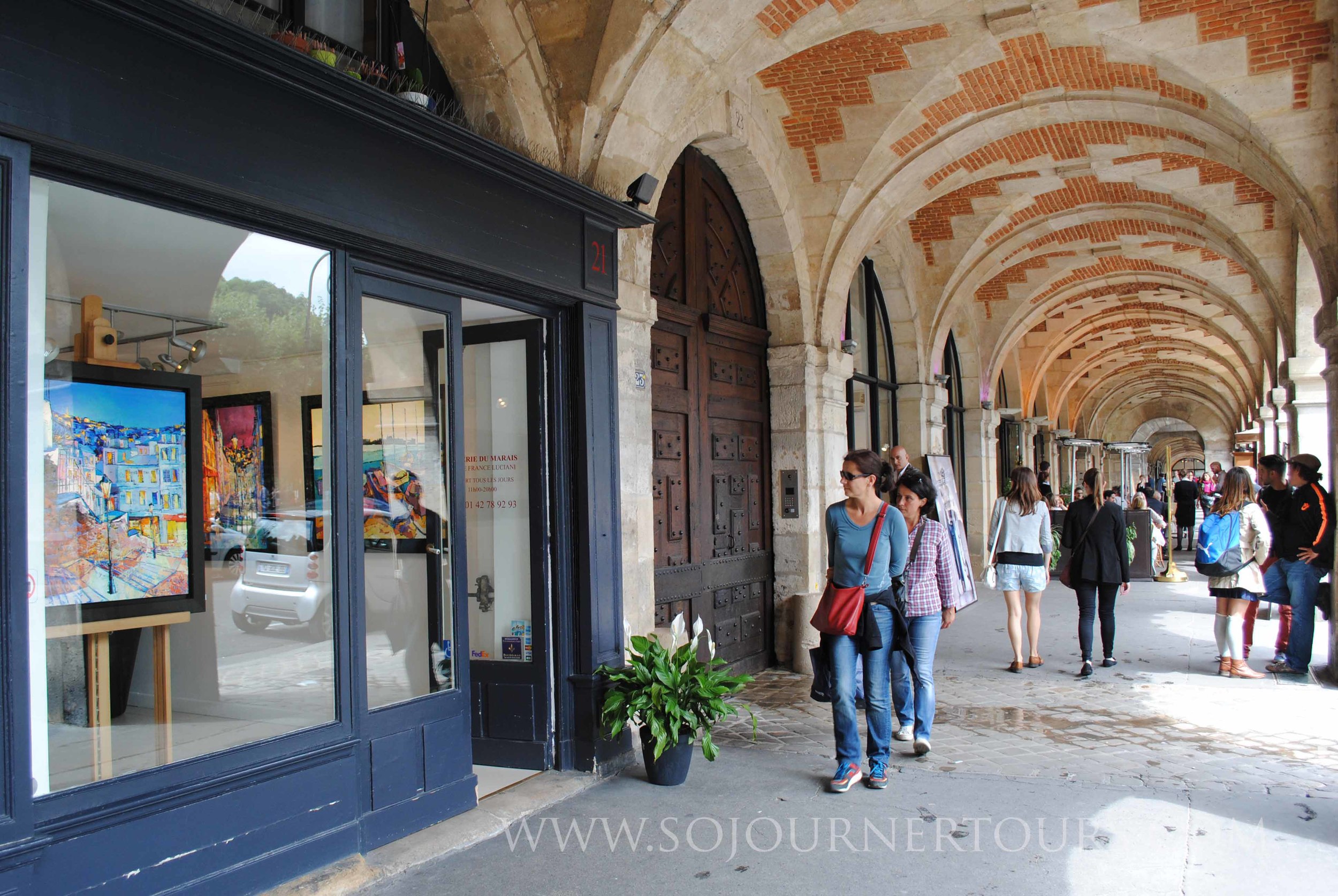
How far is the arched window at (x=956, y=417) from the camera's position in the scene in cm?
1370

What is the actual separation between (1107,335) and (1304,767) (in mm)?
18398

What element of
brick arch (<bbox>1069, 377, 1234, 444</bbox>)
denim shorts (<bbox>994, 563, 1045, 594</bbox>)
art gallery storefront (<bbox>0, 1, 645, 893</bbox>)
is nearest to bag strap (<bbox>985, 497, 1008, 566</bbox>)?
denim shorts (<bbox>994, 563, 1045, 594</bbox>)

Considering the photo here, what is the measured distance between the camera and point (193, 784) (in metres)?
2.87

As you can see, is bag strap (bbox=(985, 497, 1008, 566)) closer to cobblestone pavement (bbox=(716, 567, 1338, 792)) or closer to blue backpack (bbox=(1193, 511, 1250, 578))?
cobblestone pavement (bbox=(716, 567, 1338, 792))

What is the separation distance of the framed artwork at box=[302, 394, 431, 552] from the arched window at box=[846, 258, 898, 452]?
20.1 feet

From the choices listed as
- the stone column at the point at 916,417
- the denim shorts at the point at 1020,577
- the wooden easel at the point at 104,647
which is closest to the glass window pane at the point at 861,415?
the stone column at the point at 916,417

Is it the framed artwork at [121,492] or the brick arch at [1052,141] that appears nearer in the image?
the framed artwork at [121,492]

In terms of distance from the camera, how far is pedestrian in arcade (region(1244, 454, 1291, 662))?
6.64 meters

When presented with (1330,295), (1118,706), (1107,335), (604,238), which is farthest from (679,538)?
(1107,335)

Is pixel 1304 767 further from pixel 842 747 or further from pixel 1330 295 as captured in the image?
pixel 1330 295

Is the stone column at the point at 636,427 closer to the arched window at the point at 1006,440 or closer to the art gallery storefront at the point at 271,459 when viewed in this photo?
the art gallery storefront at the point at 271,459

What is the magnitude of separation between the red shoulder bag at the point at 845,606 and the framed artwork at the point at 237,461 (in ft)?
7.70

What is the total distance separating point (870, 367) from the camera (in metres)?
10.3

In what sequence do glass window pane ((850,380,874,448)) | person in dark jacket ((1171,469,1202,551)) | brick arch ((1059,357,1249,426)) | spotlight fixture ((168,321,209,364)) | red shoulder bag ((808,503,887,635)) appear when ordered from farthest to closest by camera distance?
1. brick arch ((1059,357,1249,426))
2. person in dark jacket ((1171,469,1202,551))
3. glass window pane ((850,380,874,448))
4. red shoulder bag ((808,503,887,635))
5. spotlight fixture ((168,321,209,364))
